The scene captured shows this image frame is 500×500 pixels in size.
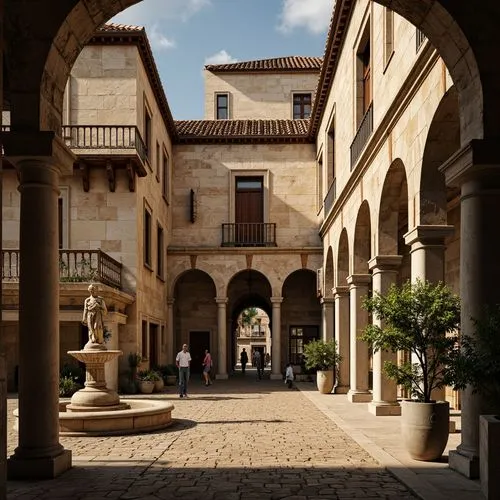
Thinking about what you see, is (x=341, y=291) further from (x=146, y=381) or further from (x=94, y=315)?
(x=94, y=315)

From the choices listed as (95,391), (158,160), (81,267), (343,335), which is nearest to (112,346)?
(81,267)

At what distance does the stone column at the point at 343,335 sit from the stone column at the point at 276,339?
797cm

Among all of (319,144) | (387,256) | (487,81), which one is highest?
(319,144)

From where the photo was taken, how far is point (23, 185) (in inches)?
328

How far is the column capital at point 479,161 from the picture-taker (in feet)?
25.8

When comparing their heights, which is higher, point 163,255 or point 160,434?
point 163,255

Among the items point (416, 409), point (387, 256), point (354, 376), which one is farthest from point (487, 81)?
point (354, 376)

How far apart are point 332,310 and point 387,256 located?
11131 mm

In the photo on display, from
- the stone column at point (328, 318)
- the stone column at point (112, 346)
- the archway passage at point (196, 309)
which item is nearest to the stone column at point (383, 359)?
the stone column at point (112, 346)

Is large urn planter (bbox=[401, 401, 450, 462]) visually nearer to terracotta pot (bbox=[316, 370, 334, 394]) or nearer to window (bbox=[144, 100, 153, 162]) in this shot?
terracotta pot (bbox=[316, 370, 334, 394])

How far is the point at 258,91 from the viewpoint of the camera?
37.6 m

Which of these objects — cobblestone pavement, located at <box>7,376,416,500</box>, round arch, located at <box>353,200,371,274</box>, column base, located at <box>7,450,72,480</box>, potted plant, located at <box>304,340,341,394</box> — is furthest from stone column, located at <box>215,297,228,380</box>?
column base, located at <box>7,450,72,480</box>

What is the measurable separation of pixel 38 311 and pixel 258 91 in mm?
30923

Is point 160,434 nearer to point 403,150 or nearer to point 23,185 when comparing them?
point 23,185
